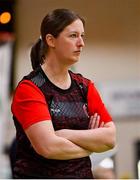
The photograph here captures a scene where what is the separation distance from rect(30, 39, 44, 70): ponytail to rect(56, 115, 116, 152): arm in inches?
5.4

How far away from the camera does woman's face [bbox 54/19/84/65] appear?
0.98 m

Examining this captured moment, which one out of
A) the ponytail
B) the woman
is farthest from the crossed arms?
the ponytail

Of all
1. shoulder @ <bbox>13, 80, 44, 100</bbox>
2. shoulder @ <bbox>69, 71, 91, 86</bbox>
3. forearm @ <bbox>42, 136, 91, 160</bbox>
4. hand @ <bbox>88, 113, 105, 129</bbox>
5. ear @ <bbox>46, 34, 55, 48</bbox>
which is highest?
ear @ <bbox>46, 34, 55, 48</bbox>

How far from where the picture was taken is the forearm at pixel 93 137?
3.42 feet

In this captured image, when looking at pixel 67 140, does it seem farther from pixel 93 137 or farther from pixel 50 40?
pixel 50 40

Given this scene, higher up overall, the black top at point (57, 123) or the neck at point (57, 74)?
the neck at point (57, 74)

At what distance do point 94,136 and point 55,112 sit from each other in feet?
0.33

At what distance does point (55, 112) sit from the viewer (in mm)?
1028

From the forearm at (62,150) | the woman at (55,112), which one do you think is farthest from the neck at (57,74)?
the forearm at (62,150)

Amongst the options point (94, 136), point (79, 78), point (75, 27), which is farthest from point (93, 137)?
point (75, 27)

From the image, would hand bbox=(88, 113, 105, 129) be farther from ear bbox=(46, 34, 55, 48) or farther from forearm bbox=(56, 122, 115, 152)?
ear bbox=(46, 34, 55, 48)

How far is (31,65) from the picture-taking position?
106 cm

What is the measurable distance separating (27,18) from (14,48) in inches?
2.8

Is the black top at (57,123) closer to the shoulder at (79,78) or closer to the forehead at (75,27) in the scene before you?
the shoulder at (79,78)
